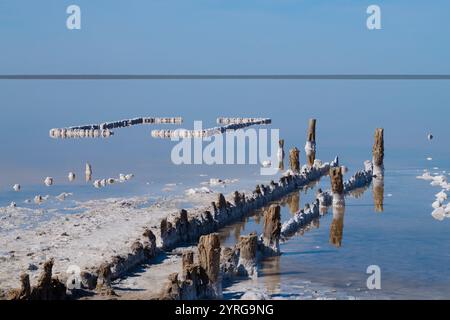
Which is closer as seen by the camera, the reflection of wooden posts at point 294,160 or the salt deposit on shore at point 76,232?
the salt deposit on shore at point 76,232

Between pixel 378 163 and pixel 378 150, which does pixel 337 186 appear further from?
pixel 378 150

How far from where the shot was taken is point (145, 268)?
733 inches

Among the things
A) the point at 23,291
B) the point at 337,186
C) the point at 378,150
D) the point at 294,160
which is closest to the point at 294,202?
the point at 337,186

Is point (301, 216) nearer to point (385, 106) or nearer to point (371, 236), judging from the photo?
point (371, 236)

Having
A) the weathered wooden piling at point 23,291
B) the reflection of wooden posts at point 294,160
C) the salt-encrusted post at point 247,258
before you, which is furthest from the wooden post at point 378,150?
the weathered wooden piling at point 23,291

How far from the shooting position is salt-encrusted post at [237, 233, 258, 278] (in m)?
18.3

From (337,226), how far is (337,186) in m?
3.00

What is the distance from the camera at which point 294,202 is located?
94.1 ft

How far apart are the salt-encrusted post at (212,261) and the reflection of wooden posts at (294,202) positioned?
10801 millimetres

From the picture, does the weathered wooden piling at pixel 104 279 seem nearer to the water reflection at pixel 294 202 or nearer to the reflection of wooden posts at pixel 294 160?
the water reflection at pixel 294 202

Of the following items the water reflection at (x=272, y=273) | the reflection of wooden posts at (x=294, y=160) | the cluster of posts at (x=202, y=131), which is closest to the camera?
the water reflection at (x=272, y=273)

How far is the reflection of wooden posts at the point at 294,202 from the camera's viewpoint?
27.4 meters
